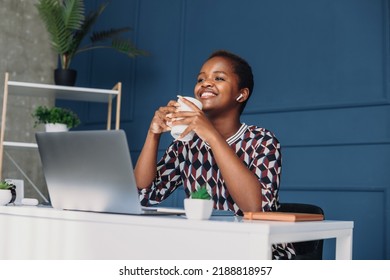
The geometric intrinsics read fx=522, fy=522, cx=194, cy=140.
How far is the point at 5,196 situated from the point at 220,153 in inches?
20.8

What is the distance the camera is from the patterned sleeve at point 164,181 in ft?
5.36

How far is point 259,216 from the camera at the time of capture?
1.05 metres

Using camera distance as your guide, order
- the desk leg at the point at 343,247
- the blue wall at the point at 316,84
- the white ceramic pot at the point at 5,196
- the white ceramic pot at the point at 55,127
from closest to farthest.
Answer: the desk leg at the point at 343,247
the white ceramic pot at the point at 5,196
the blue wall at the point at 316,84
the white ceramic pot at the point at 55,127

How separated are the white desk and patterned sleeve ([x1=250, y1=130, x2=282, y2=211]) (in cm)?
23

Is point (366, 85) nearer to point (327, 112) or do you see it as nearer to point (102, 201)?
point (327, 112)

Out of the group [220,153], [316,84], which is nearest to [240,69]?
[220,153]

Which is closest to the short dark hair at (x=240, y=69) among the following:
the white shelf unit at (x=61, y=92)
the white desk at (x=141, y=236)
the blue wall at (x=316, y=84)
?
the white desk at (x=141, y=236)

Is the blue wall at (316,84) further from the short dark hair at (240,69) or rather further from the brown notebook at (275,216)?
the brown notebook at (275,216)

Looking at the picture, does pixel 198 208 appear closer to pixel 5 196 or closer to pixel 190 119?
pixel 190 119

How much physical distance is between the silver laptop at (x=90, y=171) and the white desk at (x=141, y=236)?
0.23 feet

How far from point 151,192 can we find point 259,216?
653 millimetres

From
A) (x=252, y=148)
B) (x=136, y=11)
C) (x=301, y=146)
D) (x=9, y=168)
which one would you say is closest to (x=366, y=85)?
(x=301, y=146)

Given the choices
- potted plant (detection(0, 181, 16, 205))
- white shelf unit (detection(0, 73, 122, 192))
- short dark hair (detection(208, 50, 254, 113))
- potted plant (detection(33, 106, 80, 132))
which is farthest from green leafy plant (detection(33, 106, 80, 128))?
potted plant (detection(0, 181, 16, 205))

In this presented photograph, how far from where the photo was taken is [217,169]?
156 cm
